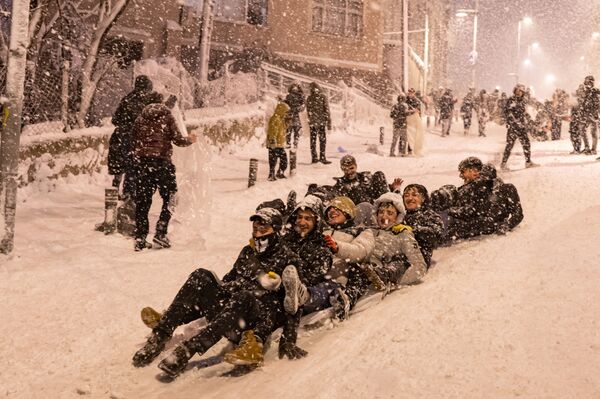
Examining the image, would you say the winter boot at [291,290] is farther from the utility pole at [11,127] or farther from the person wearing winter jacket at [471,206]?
the utility pole at [11,127]

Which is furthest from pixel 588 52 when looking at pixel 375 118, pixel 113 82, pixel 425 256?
pixel 425 256

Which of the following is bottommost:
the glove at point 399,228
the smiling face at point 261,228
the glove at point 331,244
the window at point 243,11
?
the glove at point 331,244

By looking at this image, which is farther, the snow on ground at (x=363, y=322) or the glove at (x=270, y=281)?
the glove at (x=270, y=281)

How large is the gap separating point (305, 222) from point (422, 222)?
1.94 m

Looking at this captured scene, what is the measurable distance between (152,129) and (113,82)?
11.0 metres

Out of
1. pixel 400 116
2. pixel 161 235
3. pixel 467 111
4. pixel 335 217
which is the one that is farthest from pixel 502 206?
pixel 467 111

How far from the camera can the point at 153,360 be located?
497 cm

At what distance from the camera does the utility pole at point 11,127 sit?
7445 millimetres

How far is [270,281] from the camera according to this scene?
469 cm

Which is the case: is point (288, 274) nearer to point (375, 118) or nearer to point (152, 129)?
point (152, 129)

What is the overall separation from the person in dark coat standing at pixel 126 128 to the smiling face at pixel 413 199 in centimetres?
401

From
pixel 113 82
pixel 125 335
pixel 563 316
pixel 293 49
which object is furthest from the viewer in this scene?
pixel 293 49

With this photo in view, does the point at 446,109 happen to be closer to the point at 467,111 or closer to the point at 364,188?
the point at 467,111

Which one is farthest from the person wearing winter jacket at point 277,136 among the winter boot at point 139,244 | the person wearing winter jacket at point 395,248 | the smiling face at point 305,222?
the smiling face at point 305,222
